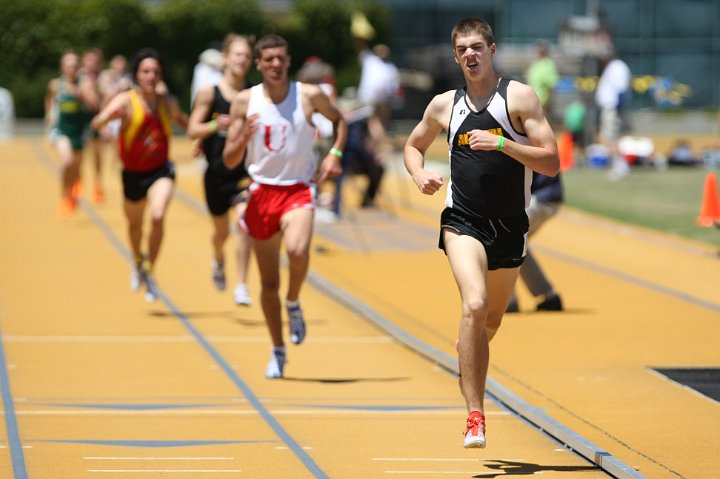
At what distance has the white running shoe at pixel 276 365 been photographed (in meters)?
11.2

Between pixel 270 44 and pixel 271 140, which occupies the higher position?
pixel 270 44

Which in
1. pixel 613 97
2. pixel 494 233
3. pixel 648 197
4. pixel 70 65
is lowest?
pixel 648 197

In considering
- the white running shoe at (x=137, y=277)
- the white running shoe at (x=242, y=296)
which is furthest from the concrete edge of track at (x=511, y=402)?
the white running shoe at (x=137, y=277)

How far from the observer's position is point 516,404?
10.0 metres

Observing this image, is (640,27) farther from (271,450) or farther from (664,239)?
(271,450)

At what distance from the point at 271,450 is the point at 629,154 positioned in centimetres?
2420

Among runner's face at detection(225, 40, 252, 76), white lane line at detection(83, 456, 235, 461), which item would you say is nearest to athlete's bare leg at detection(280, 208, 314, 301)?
white lane line at detection(83, 456, 235, 461)

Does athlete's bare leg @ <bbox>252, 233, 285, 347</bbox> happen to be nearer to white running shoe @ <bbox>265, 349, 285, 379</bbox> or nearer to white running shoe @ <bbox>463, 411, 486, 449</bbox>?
white running shoe @ <bbox>265, 349, 285, 379</bbox>

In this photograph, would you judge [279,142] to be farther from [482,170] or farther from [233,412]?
[482,170]

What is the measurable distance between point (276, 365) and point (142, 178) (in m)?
3.99

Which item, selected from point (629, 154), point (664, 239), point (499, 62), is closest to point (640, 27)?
point (499, 62)

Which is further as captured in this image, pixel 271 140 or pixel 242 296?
pixel 242 296

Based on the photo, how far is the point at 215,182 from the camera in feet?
47.6

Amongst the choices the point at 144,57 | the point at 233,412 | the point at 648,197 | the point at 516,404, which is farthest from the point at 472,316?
the point at 648,197
